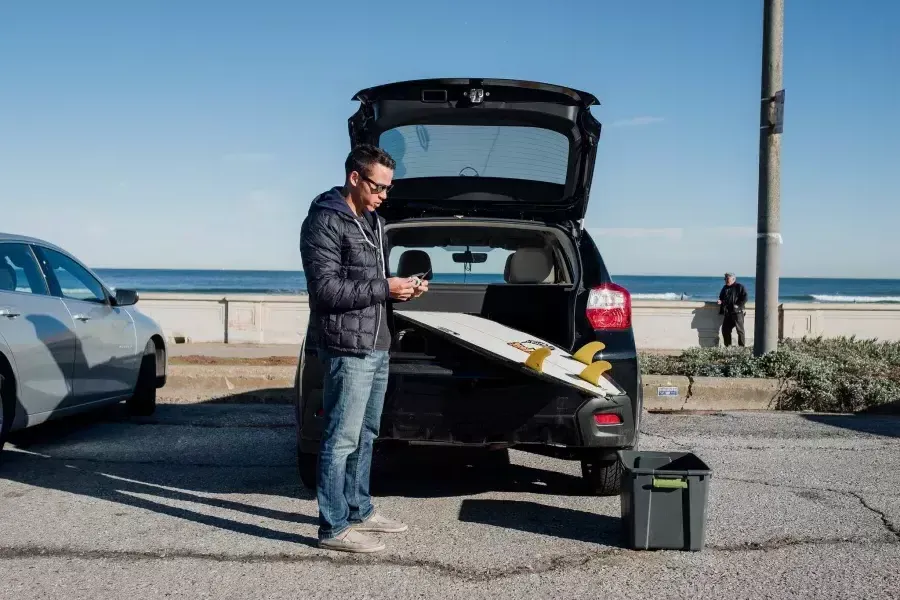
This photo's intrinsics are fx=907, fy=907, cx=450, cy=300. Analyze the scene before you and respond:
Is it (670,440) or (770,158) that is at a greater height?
(770,158)

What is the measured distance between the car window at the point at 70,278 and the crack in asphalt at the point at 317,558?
311cm

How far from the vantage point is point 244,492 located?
5.29 m

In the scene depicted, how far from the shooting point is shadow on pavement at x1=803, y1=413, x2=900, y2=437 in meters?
7.60

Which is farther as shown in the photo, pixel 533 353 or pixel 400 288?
pixel 533 353

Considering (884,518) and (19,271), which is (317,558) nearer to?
(884,518)

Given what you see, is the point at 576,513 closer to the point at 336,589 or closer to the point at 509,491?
the point at 509,491

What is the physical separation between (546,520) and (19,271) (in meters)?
4.10

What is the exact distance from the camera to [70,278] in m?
7.14

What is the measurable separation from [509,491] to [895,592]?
2293 millimetres

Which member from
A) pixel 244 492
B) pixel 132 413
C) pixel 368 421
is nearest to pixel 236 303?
pixel 132 413

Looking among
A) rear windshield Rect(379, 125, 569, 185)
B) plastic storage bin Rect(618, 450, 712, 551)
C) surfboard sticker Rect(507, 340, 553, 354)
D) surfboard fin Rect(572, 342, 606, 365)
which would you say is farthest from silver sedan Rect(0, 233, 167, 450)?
plastic storage bin Rect(618, 450, 712, 551)

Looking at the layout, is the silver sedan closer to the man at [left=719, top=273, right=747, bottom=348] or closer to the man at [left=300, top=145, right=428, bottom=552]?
the man at [left=300, top=145, right=428, bottom=552]

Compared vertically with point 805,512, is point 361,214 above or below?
above

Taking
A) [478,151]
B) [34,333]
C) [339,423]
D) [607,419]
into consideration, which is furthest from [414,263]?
[34,333]
